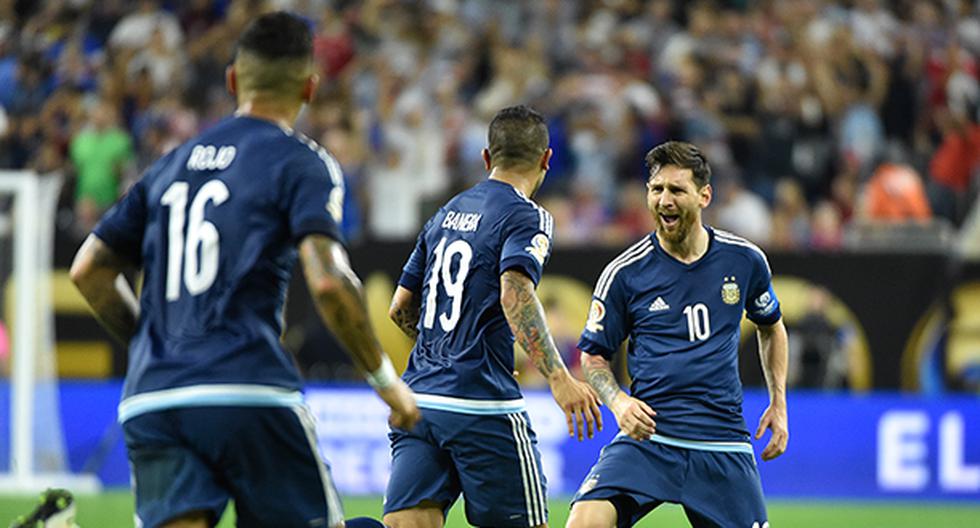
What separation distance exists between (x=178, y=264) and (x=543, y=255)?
2092 millimetres

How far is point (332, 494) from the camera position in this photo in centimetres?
502

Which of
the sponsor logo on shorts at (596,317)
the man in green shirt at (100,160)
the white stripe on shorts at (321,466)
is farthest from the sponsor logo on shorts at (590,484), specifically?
the man in green shirt at (100,160)

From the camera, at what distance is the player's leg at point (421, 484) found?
6625 millimetres

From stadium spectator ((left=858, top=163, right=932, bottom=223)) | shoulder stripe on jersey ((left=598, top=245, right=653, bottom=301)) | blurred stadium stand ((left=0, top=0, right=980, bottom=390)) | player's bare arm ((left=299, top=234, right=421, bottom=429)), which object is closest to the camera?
player's bare arm ((left=299, top=234, right=421, bottom=429))

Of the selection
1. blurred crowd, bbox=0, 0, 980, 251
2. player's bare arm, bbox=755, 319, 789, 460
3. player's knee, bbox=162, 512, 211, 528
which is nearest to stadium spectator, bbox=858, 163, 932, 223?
blurred crowd, bbox=0, 0, 980, 251

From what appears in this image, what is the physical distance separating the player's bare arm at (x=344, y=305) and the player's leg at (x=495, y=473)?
1755mm

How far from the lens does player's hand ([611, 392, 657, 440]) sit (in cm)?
659

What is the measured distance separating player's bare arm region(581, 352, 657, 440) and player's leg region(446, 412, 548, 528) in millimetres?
433

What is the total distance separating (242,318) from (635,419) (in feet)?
7.45

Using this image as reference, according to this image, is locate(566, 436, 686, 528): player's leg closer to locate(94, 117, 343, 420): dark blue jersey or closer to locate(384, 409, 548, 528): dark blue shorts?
locate(384, 409, 548, 528): dark blue shorts

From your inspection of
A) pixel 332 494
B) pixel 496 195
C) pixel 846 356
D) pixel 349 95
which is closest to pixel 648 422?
pixel 496 195

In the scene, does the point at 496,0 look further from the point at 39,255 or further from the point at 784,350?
the point at 784,350

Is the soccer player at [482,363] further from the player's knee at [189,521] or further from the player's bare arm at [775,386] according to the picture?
the player's knee at [189,521]

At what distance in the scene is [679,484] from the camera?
6711mm
